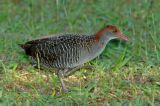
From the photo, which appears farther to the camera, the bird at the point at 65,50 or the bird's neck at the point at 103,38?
the bird's neck at the point at 103,38

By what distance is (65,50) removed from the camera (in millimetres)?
8320

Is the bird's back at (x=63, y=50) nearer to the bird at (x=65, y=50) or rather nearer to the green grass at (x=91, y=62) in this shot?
the bird at (x=65, y=50)

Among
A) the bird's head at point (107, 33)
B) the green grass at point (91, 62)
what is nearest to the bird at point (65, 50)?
the bird's head at point (107, 33)

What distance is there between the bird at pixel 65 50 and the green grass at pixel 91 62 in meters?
0.25

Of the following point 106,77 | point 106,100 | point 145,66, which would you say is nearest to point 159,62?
point 145,66

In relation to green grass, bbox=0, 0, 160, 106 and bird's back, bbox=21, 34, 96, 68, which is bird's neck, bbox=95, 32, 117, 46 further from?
green grass, bbox=0, 0, 160, 106

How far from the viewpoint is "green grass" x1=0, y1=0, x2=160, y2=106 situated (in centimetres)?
788

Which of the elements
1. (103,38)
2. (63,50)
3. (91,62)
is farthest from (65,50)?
(91,62)

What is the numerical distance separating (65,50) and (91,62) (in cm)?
78

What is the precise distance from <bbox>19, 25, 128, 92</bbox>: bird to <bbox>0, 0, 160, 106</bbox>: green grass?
25 cm

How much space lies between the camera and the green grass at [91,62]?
788 cm

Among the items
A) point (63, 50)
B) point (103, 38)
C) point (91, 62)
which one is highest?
point (103, 38)

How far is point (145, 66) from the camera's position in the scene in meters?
8.91

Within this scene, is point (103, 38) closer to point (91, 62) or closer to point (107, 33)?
point (107, 33)
